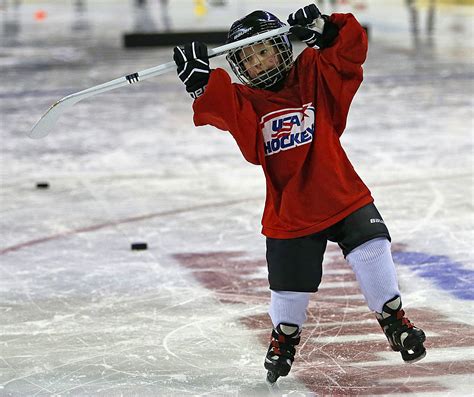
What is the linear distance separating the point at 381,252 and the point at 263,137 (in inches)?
16.8

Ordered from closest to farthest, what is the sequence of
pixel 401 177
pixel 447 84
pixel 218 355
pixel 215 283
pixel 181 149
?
pixel 218 355, pixel 215 283, pixel 401 177, pixel 181 149, pixel 447 84

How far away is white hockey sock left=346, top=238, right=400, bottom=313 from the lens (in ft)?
10.1

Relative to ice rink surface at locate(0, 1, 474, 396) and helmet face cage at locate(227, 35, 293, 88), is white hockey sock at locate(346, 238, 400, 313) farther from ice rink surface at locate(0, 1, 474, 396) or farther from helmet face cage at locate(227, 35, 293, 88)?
helmet face cage at locate(227, 35, 293, 88)

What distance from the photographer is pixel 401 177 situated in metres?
5.75

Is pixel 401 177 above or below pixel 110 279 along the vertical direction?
below

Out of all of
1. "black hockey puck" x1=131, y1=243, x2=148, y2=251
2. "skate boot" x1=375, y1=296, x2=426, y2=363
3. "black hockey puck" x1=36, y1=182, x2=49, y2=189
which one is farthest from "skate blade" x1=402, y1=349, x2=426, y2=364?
"black hockey puck" x1=36, y1=182, x2=49, y2=189

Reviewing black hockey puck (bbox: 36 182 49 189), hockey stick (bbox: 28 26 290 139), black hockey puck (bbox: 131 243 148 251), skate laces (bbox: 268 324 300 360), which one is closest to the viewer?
hockey stick (bbox: 28 26 290 139)

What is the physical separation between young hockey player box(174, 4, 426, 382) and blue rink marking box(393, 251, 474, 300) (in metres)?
0.88

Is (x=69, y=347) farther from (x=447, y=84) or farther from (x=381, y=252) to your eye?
(x=447, y=84)

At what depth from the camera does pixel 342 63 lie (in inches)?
122

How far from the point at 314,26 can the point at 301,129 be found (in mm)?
278

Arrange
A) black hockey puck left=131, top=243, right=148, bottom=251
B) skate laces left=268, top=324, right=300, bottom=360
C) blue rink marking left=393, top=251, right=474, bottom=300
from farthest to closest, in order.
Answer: black hockey puck left=131, top=243, right=148, bottom=251, blue rink marking left=393, top=251, right=474, bottom=300, skate laces left=268, top=324, right=300, bottom=360

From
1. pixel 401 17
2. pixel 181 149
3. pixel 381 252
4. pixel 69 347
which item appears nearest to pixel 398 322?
pixel 381 252

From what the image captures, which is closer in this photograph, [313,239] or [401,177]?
[313,239]
